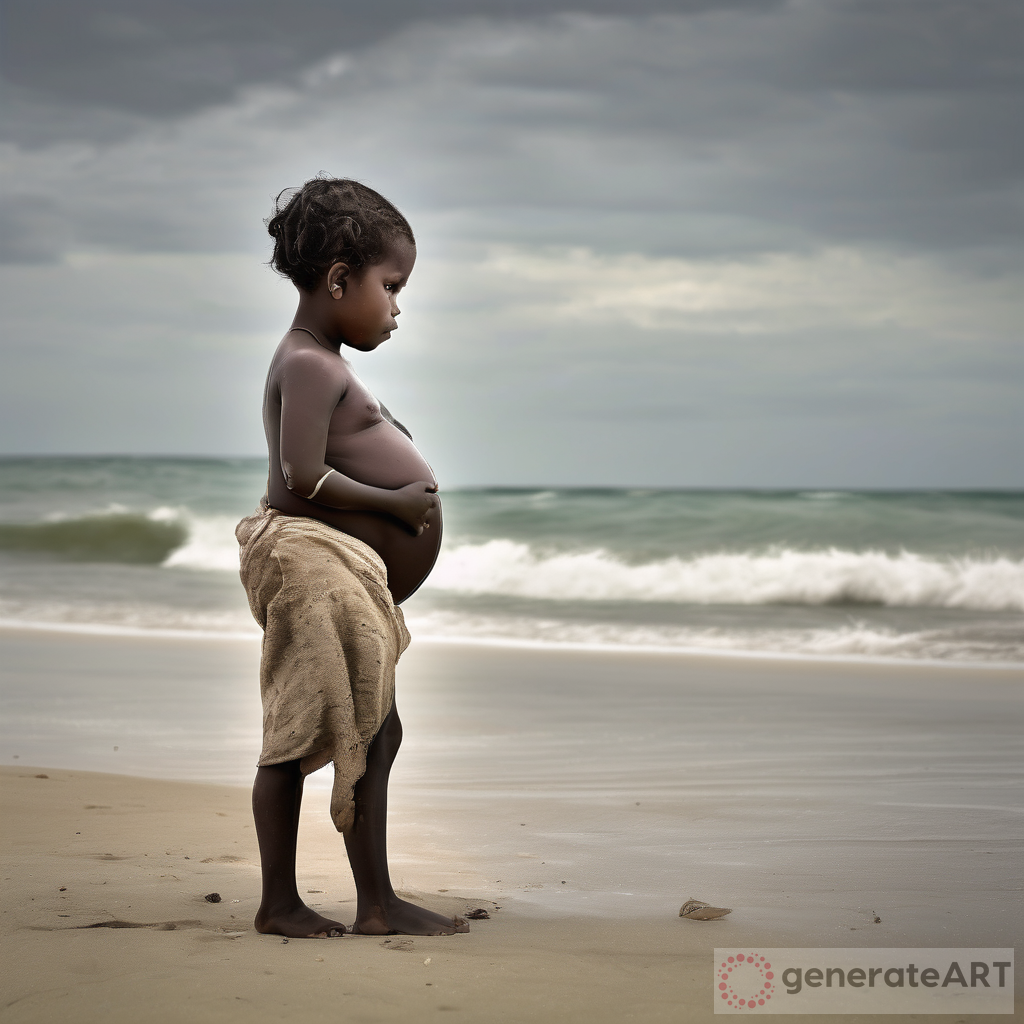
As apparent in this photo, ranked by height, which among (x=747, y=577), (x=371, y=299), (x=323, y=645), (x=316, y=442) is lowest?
(x=323, y=645)

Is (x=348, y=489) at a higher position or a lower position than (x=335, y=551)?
higher

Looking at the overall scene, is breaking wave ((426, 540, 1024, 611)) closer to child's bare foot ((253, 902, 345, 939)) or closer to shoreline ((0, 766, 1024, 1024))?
shoreline ((0, 766, 1024, 1024))

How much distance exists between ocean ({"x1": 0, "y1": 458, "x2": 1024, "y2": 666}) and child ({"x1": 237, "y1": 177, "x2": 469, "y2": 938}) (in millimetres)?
7745

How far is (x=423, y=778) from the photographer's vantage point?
5.33m

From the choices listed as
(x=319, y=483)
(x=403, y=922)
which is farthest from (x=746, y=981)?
(x=319, y=483)

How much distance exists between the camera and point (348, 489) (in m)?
2.95

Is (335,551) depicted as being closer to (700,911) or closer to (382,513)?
(382,513)

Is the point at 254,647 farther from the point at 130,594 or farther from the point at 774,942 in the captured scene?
the point at 774,942

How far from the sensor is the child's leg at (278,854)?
2980mm

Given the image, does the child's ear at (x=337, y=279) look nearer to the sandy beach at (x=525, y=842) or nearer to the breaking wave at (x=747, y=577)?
the sandy beach at (x=525, y=842)

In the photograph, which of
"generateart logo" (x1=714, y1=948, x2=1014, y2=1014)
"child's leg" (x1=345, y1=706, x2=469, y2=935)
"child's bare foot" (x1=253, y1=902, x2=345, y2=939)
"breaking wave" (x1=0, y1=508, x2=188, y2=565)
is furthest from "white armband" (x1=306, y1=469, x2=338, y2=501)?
"breaking wave" (x1=0, y1=508, x2=188, y2=565)

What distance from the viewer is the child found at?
2.93 meters

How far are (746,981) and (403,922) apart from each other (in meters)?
0.88

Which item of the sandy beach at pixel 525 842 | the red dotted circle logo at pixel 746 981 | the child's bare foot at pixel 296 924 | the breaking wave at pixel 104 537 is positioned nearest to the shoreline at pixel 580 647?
the sandy beach at pixel 525 842
